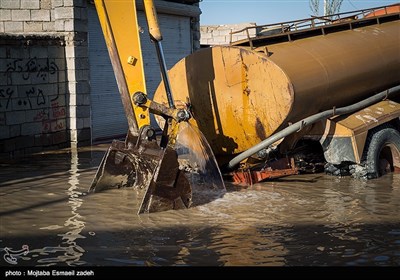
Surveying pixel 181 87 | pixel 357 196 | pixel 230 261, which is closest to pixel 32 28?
pixel 181 87

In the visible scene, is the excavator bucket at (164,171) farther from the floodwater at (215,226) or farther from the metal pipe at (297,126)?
the metal pipe at (297,126)

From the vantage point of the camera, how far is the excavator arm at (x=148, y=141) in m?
7.13

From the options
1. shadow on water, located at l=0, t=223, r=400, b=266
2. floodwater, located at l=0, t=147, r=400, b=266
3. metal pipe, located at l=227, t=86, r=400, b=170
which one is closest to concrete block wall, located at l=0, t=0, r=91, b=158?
floodwater, located at l=0, t=147, r=400, b=266

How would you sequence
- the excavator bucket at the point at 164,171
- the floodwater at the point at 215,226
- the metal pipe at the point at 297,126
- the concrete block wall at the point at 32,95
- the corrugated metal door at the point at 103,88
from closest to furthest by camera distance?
the floodwater at the point at 215,226 → the excavator bucket at the point at 164,171 → the metal pipe at the point at 297,126 → the concrete block wall at the point at 32,95 → the corrugated metal door at the point at 103,88

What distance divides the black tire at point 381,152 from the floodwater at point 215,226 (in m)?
0.30

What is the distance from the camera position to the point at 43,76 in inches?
487

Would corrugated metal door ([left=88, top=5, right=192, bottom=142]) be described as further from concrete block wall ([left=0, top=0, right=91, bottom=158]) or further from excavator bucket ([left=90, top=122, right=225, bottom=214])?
excavator bucket ([left=90, top=122, right=225, bottom=214])

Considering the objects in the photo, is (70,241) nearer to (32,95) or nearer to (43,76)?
(32,95)

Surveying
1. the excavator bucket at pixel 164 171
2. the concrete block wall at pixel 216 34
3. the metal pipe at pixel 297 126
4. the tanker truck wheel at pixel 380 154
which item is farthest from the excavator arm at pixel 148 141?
the concrete block wall at pixel 216 34

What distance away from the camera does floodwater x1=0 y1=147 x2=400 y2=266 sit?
550 cm

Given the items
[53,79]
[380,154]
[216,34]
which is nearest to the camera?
[380,154]

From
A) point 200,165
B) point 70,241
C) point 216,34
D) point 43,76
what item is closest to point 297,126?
point 200,165

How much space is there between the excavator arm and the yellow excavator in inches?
0.5

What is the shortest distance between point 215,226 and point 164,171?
3.09 ft
